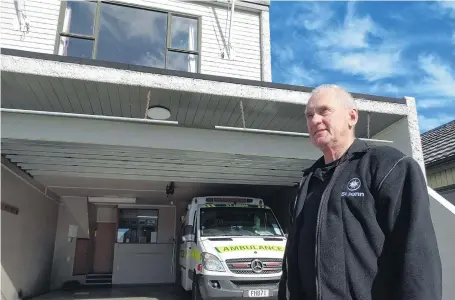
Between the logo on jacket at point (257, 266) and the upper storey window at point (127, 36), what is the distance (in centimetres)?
532

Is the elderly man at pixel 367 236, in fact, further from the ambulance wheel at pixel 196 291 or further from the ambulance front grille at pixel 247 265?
the ambulance wheel at pixel 196 291

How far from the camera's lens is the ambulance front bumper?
6574mm

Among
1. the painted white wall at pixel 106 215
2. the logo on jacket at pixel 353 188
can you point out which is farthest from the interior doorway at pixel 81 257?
the logo on jacket at pixel 353 188

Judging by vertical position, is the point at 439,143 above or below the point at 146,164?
above

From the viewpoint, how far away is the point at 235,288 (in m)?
6.62

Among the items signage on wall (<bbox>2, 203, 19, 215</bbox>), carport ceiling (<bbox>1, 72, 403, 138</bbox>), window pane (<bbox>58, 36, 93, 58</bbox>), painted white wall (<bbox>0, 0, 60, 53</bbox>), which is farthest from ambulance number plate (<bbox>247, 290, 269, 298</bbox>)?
painted white wall (<bbox>0, 0, 60, 53</bbox>)

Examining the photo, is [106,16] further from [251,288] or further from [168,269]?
[168,269]

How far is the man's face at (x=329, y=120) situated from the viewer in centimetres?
196

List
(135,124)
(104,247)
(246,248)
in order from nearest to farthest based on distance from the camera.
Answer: (135,124), (246,248), (104,247)

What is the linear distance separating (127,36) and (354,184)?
29.2 feet

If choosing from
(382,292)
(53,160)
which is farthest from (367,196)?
(53,160)

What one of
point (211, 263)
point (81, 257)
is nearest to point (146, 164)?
point (211, 263)

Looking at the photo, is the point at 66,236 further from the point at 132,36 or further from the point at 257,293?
the point at 257,293

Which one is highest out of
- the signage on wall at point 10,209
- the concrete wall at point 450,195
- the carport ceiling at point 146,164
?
the carport ceiling at point 146,164
